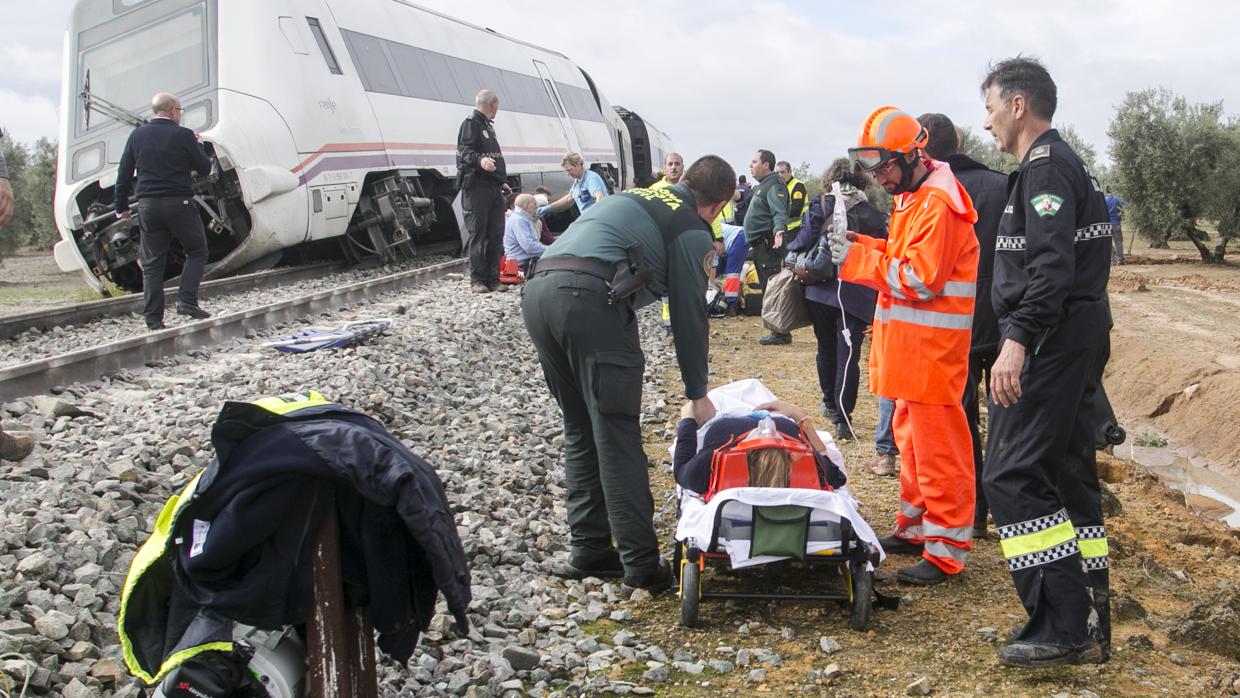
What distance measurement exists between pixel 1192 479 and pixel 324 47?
11.5 meters

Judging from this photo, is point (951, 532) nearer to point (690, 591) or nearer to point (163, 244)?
point (690, 591)

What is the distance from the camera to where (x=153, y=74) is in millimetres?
12672

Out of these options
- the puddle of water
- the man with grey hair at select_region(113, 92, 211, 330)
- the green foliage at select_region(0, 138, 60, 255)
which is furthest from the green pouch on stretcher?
the green foliage at select_region(0, 138, 60, 255)

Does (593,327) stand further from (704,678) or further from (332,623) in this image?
(332,623)

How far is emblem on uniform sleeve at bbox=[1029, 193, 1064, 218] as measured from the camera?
12.3 feet

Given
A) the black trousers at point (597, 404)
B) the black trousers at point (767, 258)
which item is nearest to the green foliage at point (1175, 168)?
the black trousers at point (767, 258)

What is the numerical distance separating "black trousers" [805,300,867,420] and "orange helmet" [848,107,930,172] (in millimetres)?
2426

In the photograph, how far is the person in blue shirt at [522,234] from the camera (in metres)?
12.5

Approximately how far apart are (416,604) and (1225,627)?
3393 mm

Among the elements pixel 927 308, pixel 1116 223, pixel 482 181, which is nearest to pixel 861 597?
pixel 927 308

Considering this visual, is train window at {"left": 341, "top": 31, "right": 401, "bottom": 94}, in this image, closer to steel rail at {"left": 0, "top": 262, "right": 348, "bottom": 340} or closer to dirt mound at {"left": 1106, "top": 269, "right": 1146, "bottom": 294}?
steel rail at {"left": 0, "top": 262, "right": 348, "bottom": 340}

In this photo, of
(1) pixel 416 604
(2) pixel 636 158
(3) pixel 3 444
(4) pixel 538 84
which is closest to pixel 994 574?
(1) pixel 416 604

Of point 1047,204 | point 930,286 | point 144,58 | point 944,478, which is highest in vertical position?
point 144,58

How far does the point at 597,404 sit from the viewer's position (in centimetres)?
451
